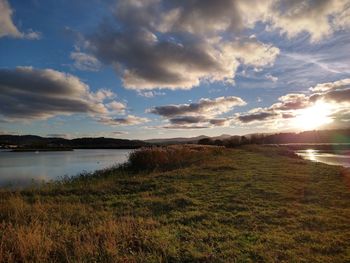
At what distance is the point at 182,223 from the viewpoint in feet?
30.2

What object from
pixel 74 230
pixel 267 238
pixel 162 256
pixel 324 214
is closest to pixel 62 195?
pixel 74 230

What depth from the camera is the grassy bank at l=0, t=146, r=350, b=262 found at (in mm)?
6562

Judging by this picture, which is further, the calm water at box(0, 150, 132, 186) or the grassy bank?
the calm water at box(0, 150, 132, 186)

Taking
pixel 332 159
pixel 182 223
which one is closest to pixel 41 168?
pixel 182 223

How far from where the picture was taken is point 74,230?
26.5 ft

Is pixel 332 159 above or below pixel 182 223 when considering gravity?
below

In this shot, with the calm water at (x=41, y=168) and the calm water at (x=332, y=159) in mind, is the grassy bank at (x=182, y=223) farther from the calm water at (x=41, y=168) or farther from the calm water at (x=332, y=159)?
the calm water at (x=332, y=159)

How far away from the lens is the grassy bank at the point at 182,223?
656 cm

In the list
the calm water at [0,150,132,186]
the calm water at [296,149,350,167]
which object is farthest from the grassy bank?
the calm water at [296,149,350,167]

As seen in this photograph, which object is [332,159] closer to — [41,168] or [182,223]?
[41,168]

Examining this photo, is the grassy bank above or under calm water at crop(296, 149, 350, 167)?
above

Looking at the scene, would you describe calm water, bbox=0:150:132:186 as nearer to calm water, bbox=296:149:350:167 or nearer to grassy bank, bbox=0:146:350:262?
grassy bank, bbox=0:146:350:262

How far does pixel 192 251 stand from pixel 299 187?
10.2 meters

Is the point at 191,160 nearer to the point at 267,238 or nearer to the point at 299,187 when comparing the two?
the point at 299,187
